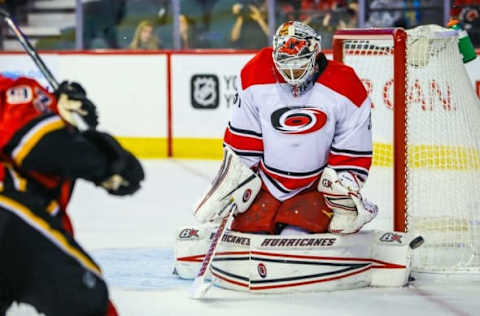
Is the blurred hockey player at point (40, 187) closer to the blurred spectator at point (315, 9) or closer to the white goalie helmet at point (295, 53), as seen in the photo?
the white goalie helmet at point (295, 53)

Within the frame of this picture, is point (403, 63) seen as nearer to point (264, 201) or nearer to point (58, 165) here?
point (264, 201)

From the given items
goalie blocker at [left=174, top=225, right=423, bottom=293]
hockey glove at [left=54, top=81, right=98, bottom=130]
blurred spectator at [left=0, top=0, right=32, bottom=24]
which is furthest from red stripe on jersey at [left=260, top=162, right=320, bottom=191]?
blurred spectator at [left=0, top=0, right=32, bottom=24]

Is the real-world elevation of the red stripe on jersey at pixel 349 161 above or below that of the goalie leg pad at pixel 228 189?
above

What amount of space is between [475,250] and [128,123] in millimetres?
4169

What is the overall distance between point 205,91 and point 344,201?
4.21m

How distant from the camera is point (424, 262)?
196 inches

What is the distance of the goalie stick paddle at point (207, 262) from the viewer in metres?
4.40

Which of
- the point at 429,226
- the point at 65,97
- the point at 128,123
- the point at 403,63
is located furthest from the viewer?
the point at 128,123

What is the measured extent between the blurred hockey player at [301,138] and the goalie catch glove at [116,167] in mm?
1694

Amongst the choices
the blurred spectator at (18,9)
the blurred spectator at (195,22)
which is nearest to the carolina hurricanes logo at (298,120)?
the blurred spectator at (195,22)

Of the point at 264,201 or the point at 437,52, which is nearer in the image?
the point at 264,201

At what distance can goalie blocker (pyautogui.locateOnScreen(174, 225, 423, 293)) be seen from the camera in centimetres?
445

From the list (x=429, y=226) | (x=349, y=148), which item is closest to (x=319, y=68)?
(x=349, y=148)

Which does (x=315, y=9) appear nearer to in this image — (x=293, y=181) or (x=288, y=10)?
(x=288, y=10)
